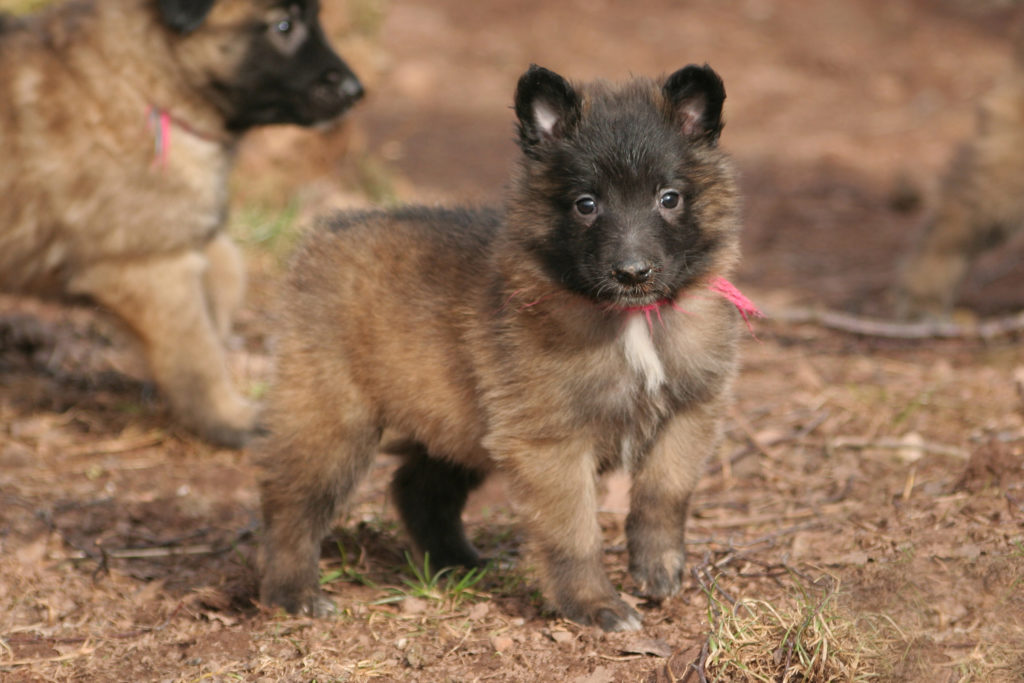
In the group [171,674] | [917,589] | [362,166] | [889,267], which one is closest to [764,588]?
[917,589]

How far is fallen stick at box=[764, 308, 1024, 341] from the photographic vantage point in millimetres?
6176

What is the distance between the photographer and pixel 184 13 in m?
5.41

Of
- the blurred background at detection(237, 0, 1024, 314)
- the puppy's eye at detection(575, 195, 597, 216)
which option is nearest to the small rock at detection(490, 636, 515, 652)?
the puppy's eye at detection(575, 195, 597, 216)

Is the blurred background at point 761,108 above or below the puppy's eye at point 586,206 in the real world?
below

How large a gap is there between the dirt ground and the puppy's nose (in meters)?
0.96

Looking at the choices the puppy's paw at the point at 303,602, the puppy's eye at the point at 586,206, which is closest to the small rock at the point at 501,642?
the puppy's paw at the point at 303,602

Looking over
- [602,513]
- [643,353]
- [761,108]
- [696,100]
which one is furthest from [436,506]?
[761,108]

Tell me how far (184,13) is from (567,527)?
10.8ft

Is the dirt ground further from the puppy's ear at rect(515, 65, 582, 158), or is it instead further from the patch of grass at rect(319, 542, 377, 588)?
the puppy's ear at rect(515, 65, 582, 158)

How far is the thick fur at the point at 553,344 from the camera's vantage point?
3285 millimetres

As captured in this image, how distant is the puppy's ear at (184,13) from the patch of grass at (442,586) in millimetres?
2815

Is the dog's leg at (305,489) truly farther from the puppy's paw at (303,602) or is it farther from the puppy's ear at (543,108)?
the puppy's ear at (543,108)

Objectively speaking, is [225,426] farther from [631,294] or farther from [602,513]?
[631,294]

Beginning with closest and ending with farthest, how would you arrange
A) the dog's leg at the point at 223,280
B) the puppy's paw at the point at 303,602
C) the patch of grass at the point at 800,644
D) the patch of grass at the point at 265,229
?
the patch of grass at the point at 800,644 → the puppy's paw at the point at 303,602 → the dog's leg at the point at 223,280 → the patch of grass at the point at 265,229
